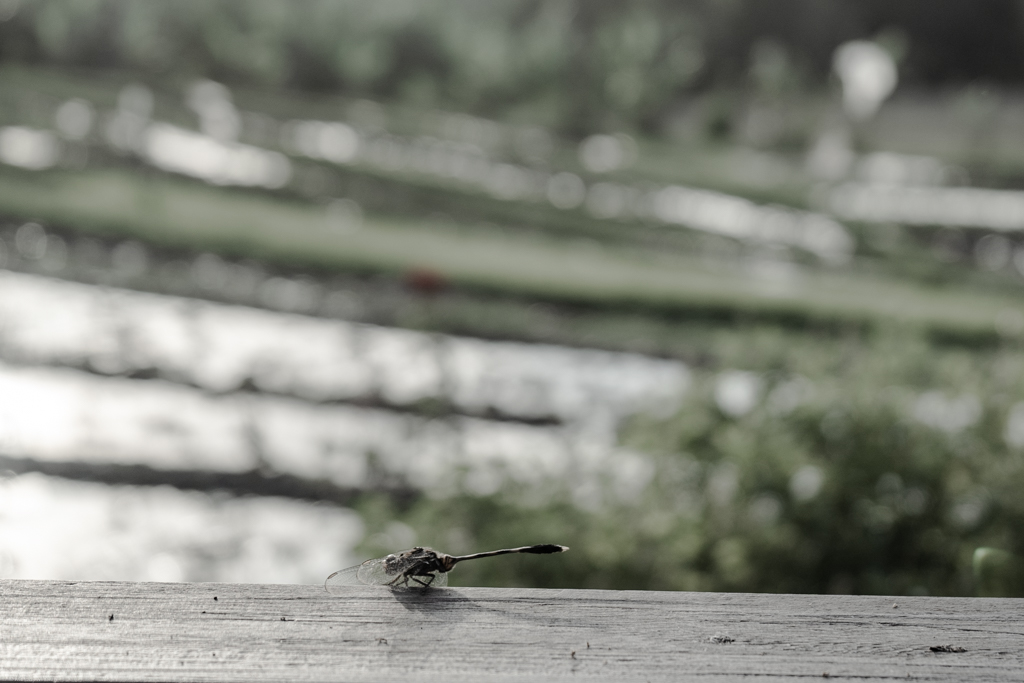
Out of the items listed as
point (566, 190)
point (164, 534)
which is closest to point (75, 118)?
point (566, 190)

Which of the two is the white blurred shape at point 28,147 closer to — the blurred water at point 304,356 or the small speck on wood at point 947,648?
the blurred water at point 304,356

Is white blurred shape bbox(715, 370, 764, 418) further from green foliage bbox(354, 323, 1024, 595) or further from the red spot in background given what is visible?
the red spot in background

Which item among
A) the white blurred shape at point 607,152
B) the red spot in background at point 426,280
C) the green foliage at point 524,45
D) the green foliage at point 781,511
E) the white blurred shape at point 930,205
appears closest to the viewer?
the green foliage at point 781,511

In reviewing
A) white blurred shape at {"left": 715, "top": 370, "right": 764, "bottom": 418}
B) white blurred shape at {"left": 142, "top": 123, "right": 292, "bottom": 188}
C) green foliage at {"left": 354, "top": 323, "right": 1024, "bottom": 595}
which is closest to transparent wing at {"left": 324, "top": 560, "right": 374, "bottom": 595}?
green foliage at {"left": 354, "top": 323, "right": 1024, "bottom": 595}

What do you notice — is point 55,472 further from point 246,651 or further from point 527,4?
point 527,4

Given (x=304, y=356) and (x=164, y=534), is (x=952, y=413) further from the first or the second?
(x=304, y=356)

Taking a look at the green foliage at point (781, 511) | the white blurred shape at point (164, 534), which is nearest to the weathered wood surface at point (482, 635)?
the green foliage at point (781, 511)

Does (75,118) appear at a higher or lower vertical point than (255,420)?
lower
